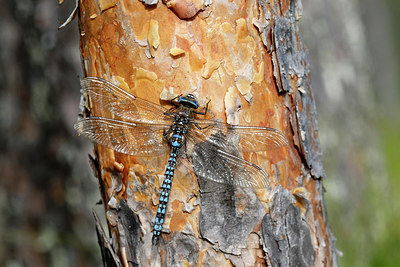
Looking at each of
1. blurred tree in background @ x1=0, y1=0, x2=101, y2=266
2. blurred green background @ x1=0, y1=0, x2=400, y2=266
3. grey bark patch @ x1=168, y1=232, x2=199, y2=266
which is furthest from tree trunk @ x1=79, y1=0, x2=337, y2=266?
blurred tree in background @ x1=0, y1=0, x2=101, y2=266

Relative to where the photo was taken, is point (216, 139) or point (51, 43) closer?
point (216, 139)

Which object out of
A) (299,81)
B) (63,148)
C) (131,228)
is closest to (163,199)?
(131,228)

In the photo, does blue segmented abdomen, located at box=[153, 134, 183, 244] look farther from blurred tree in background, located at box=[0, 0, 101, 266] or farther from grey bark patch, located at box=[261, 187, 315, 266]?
blurred tree in background, located at box=[0, 0, 101, 266]

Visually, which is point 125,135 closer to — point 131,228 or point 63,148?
point 131,228

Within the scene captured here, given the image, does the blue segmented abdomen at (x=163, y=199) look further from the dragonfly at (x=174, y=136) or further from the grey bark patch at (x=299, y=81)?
the grey bark patch at (x=299, y=81)

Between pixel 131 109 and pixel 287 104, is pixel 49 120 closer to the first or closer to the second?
pixel 131 109

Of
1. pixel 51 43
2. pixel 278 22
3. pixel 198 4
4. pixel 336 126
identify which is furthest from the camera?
pixel 336 126

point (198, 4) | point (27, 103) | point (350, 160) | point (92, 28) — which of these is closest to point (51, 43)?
point (27, 103)
